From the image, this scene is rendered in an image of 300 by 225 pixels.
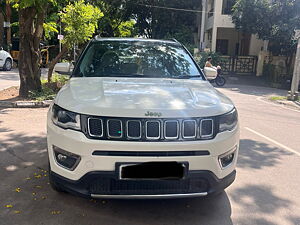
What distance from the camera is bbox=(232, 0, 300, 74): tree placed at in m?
18.7

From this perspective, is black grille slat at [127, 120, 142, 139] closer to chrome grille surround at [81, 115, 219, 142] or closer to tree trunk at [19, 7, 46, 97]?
chrome grille surround at [81, 115, 219, 142]

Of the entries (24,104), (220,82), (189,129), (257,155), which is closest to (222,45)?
(220,82)

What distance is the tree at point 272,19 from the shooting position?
1870 centimetres

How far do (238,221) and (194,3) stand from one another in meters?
31.6

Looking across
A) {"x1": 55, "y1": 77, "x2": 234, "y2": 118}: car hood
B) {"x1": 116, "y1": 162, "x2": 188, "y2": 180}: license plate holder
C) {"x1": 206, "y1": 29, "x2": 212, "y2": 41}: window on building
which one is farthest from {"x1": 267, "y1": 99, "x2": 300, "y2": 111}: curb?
{"x1": 206, "y1": 29, "x2": 212, "y2": 41}: window on building

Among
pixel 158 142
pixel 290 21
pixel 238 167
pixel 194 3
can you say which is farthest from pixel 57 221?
pixel 194 3

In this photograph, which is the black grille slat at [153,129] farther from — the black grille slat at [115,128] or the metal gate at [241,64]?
the metal gate at [241,64]

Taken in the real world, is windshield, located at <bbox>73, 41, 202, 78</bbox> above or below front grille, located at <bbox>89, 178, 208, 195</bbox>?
above

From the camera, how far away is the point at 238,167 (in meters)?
4.66

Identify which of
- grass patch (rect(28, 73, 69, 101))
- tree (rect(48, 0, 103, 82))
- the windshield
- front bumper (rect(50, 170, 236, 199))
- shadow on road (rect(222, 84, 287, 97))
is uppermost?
tree (rect(48, 0, 103, 82))

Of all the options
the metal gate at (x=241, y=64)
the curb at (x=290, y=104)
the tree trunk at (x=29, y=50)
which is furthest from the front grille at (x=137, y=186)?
the metal gate at (x=241, y=64)

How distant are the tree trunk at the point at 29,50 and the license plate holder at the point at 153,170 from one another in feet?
23.9

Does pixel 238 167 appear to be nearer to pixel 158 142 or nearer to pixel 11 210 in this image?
pixel 158 142

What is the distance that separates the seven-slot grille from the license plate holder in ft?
0.72
